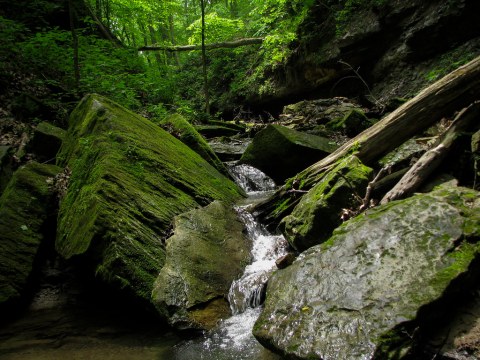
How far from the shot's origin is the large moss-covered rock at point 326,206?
12.3ft

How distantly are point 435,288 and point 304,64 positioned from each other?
39.2 feet

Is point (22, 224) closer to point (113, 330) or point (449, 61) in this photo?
point (113, 330)

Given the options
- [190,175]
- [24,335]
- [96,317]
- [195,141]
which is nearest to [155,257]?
→ [96,317]

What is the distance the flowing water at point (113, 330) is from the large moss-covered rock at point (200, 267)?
0.13m

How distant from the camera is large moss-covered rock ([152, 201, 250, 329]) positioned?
328 centimetres

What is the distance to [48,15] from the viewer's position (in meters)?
13.6

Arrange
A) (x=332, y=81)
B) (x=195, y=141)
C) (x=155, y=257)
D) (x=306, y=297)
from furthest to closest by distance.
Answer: (x=332, y=81)
(x=195, y=141)
(x=155, y=257)
(x=306, y=297)

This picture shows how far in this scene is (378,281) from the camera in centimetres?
248

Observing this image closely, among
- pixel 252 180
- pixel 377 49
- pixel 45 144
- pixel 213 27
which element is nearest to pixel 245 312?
pixel 252 180

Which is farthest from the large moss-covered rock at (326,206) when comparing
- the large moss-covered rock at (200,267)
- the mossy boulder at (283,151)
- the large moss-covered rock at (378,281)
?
the mossy boulder at (283,151)

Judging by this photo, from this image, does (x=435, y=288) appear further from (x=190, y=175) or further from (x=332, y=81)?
(x=332, y=81)

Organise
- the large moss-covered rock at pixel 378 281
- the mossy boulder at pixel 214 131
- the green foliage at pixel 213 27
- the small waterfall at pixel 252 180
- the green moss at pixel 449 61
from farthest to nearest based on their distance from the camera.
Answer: the green foliage at pixel 213 27, the mossy boulder at pixel 214 131, the green moss at pixel 449 61, the small waterfall at pixel 252 180, the large moss-covered rock at pixel 378 281

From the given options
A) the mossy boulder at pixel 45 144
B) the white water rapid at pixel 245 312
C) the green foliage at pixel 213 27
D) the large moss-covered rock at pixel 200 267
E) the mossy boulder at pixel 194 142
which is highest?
the green foliage at pixel 213 27

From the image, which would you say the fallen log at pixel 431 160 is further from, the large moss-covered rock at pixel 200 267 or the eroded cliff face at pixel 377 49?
the eroded cliff face at pixel 377 49
